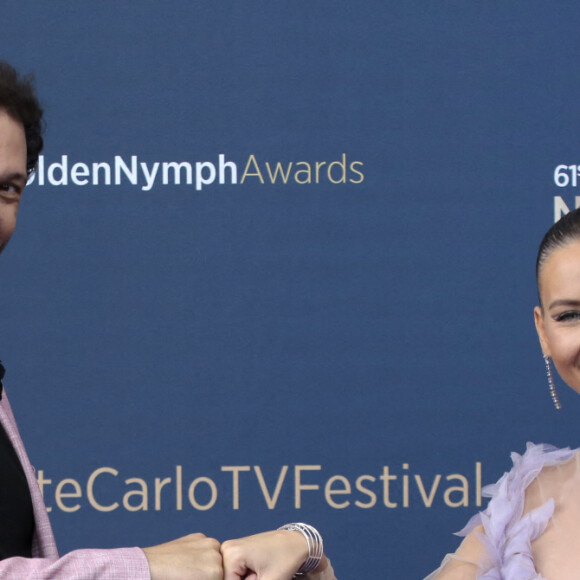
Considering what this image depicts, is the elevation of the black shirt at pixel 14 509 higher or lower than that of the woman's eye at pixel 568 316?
lower

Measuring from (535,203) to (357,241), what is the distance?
0.49 meters

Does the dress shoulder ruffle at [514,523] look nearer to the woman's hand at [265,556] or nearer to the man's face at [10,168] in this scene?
the woman's hand at [265,556]

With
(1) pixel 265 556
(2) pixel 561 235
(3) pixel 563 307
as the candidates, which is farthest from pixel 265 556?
(2) pixel 561 235

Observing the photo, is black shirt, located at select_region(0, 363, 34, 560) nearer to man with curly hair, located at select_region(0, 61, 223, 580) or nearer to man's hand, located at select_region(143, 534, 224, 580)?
man with curly hair, located at select_region(0, 61, 223, 580)

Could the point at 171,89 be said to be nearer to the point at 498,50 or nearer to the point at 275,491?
the point at 498,50

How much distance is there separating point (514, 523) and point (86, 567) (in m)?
0.83

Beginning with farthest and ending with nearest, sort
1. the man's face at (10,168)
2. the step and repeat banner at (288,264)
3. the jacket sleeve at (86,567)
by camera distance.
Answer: the step and repeat banner at (288,264), the man's face at (10,168), the jacket sleeve at (86,567)

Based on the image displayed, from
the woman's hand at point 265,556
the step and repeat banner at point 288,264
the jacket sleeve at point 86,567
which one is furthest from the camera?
the step and repeat banner at point 288,264

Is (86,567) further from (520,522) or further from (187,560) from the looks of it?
(520,522)

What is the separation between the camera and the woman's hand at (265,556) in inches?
45.2

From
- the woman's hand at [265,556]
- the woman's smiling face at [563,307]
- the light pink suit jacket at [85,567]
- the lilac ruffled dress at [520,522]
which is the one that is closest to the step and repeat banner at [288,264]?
the lilac ruffled dress at [520,522]

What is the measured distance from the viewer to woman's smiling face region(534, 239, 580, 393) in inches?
57.0

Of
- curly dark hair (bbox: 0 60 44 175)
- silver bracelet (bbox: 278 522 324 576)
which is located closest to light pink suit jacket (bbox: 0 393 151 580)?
silver bracelet (bbox: 278 522 324 576)

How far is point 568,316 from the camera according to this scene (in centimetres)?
146
